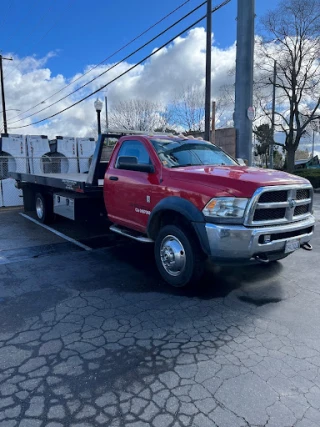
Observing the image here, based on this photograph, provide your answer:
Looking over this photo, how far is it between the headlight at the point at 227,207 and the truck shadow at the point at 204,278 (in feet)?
3.73

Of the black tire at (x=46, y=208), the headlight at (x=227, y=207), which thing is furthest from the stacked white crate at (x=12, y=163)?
the headlight at (x=227, y=207)

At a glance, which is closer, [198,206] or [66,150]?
[198,206]

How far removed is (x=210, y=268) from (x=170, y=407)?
3.28 m

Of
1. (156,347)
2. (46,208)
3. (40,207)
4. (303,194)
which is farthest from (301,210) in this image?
(40,207)

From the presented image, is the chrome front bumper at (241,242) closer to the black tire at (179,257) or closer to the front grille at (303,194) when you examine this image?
the black tire at (179,257)

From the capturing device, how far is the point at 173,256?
4668mm

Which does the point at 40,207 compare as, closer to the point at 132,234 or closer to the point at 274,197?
the point at 132,234

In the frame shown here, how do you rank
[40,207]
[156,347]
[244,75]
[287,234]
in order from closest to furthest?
1. [156,347]
2. [287,234]
3. [40,207]
4. [244,75]

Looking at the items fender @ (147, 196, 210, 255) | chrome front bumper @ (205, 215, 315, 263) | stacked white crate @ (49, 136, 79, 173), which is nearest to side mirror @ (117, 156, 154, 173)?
fender @ (147, 196, 210, 255)

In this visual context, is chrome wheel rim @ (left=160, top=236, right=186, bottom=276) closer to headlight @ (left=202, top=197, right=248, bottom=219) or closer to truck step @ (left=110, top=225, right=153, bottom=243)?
truck step @ (left=110, top=225, right=153, bottom=243)

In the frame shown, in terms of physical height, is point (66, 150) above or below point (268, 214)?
above

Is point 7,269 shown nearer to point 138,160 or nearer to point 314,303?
point 138,160

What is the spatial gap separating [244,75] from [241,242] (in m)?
7.46

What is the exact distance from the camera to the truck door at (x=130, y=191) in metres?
5.27
